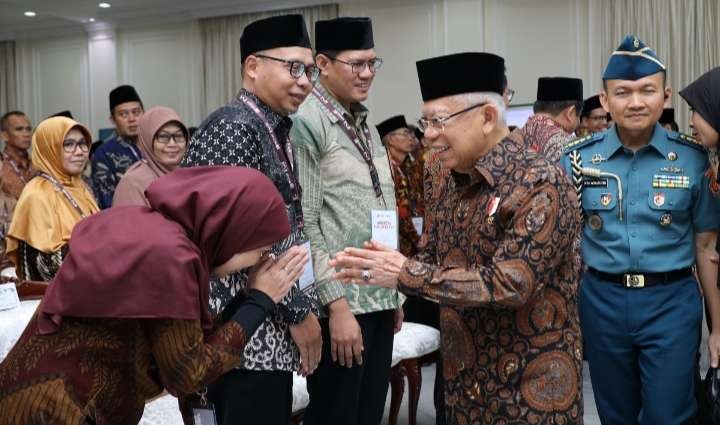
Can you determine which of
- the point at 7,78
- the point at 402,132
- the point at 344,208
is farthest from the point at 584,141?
the point at 7,78

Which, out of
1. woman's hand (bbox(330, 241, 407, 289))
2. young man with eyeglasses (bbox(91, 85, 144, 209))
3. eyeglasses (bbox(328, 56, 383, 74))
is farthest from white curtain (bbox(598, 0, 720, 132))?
woman's hand (bbox(330, 241, 407, 289))

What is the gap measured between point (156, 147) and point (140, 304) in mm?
2770

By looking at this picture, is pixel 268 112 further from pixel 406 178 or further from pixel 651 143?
pixel 406 178

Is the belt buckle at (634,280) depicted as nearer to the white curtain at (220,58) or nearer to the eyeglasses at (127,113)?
the eyeglasses at (127,113)

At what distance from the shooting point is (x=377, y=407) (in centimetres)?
238

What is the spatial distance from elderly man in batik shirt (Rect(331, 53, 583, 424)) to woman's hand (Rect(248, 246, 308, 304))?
0.30ft

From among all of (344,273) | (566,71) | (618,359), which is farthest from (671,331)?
(566,71)

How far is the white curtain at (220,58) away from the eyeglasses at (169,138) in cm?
677

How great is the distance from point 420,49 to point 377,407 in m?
8.00

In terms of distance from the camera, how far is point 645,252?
8.18ft

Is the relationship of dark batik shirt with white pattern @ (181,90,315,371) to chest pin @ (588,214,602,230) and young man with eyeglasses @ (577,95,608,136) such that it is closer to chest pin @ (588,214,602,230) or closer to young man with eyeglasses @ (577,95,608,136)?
chest pin @ (588,214,602,230)

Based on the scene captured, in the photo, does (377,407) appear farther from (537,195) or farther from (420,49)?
(420,49)

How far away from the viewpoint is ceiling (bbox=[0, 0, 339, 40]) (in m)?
10.4

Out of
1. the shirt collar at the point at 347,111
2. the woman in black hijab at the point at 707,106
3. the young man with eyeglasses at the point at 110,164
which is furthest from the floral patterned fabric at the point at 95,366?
the young man with eyeglasses at the point at 110,164
